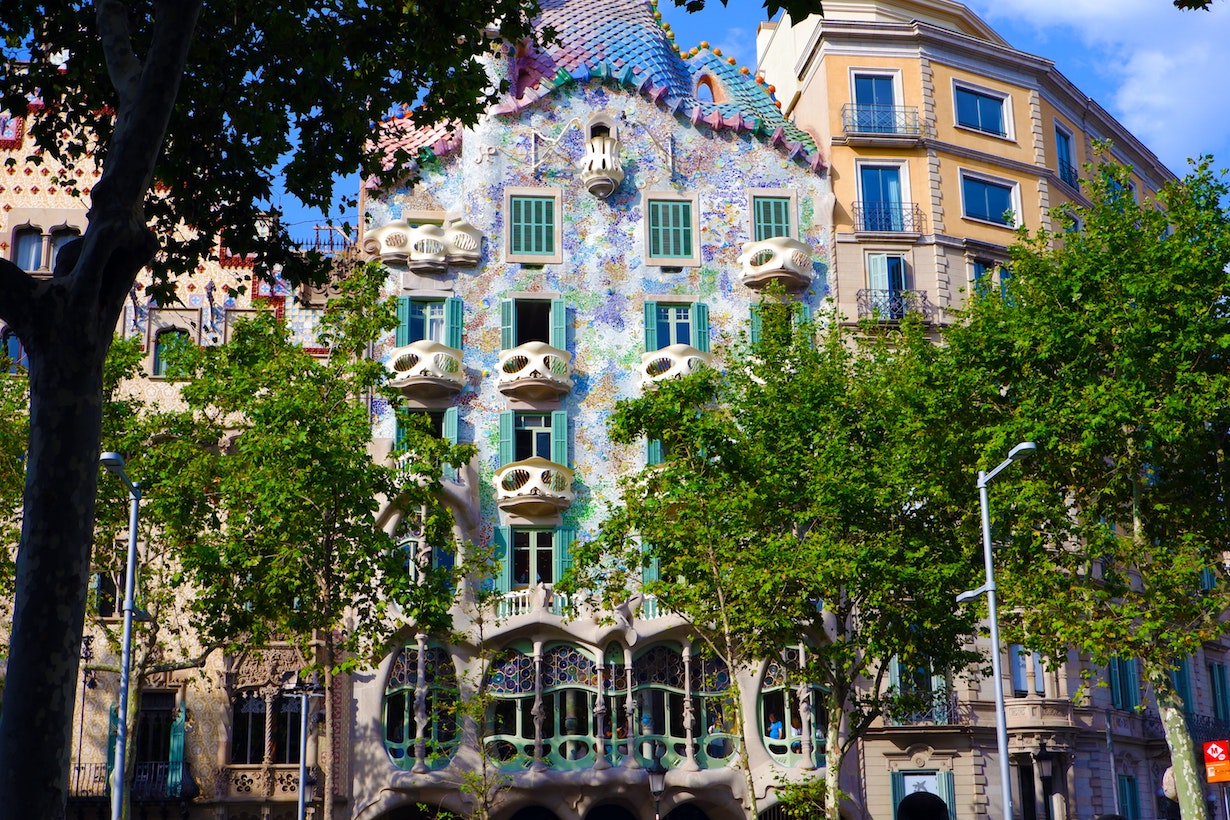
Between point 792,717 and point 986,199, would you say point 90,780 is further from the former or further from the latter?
point 986,199

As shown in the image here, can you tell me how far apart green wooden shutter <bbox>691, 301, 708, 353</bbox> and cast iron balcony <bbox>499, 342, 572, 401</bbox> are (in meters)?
3.54

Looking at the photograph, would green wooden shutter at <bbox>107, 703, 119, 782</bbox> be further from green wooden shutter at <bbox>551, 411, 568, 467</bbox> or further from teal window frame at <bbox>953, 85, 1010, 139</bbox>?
teal window frame at <bbox>953, 85, 1010, 139</bbox>

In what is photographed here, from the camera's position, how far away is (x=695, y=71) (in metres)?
42.4

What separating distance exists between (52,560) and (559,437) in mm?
27669

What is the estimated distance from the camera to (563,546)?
36625 mm

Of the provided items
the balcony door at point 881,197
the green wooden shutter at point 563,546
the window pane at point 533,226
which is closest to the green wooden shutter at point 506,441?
the green wooden shutter at point 563,546

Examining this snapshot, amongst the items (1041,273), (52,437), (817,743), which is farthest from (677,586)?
(52,437)

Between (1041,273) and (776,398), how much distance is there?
6062 mm

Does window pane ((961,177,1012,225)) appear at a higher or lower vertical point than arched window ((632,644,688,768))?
higher

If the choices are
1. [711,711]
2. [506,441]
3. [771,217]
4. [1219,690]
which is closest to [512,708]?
[711,711]

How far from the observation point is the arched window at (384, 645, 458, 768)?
34.1 metres

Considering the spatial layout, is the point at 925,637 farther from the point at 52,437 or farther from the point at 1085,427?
the point at 52,437

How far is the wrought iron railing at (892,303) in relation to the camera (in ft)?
131

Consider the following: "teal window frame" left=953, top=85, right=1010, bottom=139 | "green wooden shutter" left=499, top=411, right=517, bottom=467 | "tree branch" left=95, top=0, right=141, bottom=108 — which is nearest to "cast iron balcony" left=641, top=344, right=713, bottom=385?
"green wooden shutter" left=499, top=411, right=517, bottom=467
